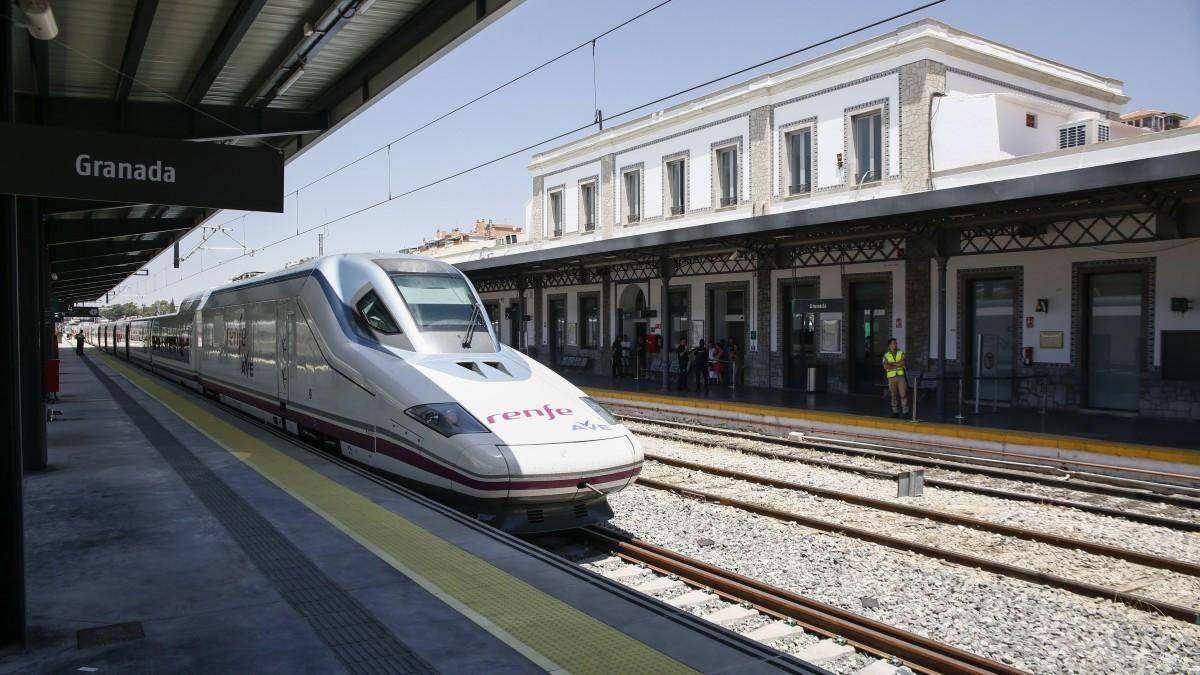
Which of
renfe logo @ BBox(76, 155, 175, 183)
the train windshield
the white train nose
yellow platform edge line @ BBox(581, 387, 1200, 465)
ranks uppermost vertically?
renfe logo @ BBox(76, 155, 175, 183)

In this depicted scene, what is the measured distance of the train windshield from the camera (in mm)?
8891

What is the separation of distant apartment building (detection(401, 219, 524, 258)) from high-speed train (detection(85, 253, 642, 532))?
93.6 ft

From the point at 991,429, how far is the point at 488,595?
12.2 meters

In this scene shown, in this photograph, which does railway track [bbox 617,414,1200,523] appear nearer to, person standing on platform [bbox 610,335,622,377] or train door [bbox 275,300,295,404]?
train door [bbox 275,300,295,404]

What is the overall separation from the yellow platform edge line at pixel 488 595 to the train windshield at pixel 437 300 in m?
2.09

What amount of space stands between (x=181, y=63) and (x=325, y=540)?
6.47 m

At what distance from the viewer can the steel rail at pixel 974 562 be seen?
20.3 ft

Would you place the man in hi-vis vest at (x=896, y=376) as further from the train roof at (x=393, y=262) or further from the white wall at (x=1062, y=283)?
the train roof at (x=393, y=262)

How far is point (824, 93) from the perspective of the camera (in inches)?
878

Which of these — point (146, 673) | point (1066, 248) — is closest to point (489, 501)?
point (146, 673)

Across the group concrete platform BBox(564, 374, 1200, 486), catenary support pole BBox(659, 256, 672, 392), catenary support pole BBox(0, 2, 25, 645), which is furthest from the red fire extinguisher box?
catenary support pole BBox(0, 2, 25, 645)

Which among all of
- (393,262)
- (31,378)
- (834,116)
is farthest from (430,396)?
(834,116)

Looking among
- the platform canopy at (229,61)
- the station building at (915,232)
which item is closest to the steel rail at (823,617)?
the platform canopy at (229,61)

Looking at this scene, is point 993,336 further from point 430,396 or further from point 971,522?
point 430,396
